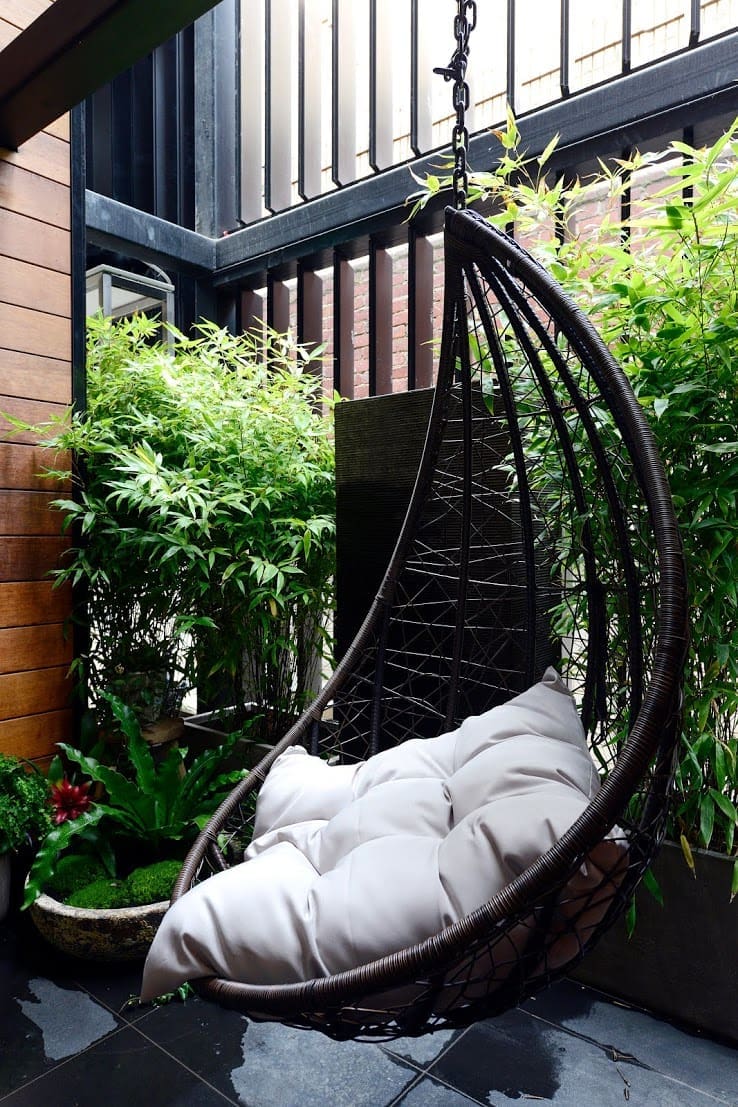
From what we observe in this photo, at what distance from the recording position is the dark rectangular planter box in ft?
5.10

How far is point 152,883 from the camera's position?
191 centimetres

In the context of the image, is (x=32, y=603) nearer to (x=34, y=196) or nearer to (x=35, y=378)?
(x=35, y=378)

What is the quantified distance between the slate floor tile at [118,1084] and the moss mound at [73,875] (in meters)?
0.46

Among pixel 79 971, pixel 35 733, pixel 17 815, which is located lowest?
pixel 79 971

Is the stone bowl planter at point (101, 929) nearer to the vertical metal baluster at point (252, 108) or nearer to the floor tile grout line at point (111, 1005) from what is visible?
the floor tile grout line at point (111, 1005)

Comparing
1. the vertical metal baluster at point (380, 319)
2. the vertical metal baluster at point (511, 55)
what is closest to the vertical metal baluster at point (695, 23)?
the vertical metal baluster at point (511, 55)

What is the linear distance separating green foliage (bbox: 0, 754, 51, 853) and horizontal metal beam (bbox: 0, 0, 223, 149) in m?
1.84

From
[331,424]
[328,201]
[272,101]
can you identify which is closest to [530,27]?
[328,201]

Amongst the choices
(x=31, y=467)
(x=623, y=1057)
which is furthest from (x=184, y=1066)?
(x=31, y=467)

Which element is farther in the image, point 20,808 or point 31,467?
point 31,467

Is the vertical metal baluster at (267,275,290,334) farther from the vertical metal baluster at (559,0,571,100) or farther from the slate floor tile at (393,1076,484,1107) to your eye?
the slate floor tile at (393,1076,484,1107)

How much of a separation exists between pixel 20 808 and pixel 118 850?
0.28m

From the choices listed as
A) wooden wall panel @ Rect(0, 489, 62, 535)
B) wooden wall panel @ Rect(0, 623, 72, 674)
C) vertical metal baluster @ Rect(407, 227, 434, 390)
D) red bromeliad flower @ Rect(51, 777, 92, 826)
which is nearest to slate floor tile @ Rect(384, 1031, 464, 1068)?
red bromeliad flower @ Rect(51, 777, 92, 826)

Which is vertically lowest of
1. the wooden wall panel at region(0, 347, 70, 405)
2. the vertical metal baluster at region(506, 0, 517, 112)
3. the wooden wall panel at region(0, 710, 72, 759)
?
the wooden wall panel at region(0, 710, 72, 759)
